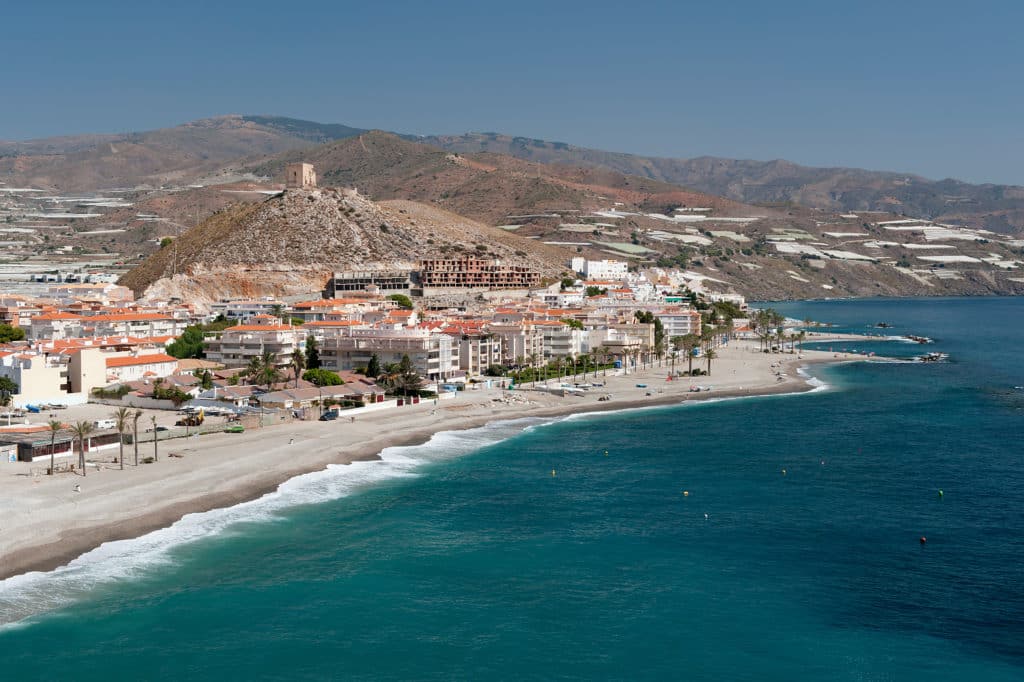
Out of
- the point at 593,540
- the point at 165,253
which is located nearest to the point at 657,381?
the point at 593,540

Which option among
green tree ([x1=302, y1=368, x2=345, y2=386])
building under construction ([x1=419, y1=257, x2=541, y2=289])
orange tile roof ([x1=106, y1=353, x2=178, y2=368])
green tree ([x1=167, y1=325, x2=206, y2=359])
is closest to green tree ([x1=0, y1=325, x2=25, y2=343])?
green tree ([x1=167, y1=325, x2=206, y2=359])

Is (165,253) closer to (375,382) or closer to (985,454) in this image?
(375,382)

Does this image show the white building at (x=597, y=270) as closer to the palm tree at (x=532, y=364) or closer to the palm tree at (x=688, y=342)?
the palm tree at (x=688, y=342)

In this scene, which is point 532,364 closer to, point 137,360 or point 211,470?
point 137,360

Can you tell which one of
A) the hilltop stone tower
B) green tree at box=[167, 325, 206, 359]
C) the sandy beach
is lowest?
the sandy beach

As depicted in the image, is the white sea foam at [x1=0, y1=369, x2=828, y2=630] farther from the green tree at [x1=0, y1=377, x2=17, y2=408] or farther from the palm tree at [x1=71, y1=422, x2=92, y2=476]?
the green tree at [x1=0, y1=377, x2=17, y2=408]

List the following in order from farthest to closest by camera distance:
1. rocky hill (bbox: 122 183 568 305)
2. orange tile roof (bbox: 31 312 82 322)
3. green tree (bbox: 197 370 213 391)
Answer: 1. rocky hill (bbox: 122 183 568 305)
2. orange tile roof (bbox: 31 312 82 322)
3. green tree (bbox: 197 370 213 391)

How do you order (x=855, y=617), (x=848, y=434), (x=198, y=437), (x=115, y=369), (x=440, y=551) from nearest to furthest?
(x=855, y=617) < (x=440, y=551) < (x=198, y=437) < (x=848, y=434) < (x=115, y=369)

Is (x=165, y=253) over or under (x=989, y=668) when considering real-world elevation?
over

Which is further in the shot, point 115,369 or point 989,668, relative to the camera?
point 115,369
